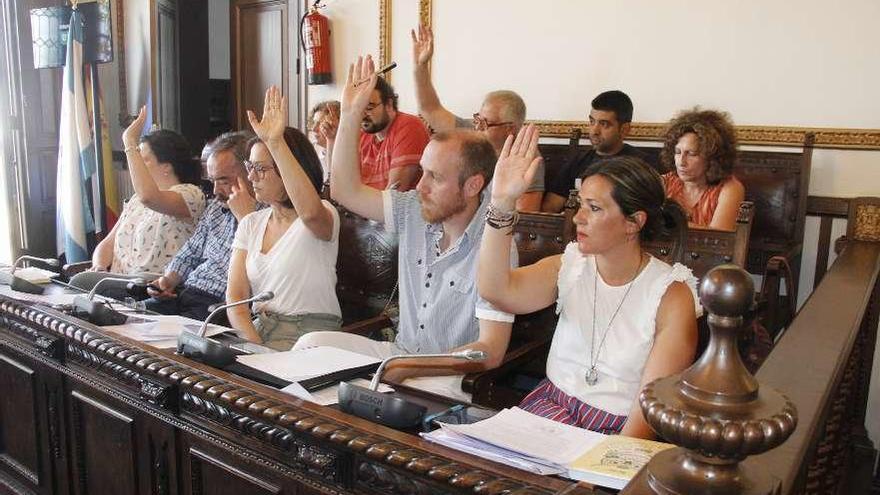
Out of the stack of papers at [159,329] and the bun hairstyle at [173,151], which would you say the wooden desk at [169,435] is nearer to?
the stack of papers at [159,329]

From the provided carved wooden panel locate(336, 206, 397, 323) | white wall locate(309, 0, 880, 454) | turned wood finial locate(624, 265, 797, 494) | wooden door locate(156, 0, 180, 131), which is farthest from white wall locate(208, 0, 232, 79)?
turned wood finial locate(624, 265, 797, 494)

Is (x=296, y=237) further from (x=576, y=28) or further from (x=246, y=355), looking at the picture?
(x=576, y=28)

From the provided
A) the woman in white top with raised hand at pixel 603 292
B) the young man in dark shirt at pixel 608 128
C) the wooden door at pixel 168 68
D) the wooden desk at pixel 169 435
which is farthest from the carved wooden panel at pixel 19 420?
the wooden door at pixel 168 68

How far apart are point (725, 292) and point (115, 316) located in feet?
4.91

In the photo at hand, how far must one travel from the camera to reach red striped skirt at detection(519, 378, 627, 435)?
4.95ft

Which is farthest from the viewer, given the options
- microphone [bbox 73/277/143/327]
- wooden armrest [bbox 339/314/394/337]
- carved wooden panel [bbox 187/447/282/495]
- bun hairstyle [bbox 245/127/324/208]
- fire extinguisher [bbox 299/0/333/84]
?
fire extinguisher [bbox 299/0/333/84]

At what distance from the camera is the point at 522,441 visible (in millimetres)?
1057

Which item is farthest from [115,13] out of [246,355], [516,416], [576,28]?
[516,416]

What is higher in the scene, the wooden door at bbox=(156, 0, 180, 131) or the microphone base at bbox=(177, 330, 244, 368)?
the wooden door at bbox=(156, 0, 180, 131)

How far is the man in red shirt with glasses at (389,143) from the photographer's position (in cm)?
309

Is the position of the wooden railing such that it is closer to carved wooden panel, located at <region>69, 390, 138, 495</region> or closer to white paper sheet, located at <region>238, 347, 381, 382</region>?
white paper sheet, located at <region>238, 347, 381, 382</region>

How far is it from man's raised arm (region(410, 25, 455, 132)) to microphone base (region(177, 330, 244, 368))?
171cm

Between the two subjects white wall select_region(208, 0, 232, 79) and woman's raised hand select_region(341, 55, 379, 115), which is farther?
white wall select_region(208, 0, 232, 79)

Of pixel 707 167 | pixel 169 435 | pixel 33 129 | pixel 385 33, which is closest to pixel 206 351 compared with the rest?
pixel 169 435
